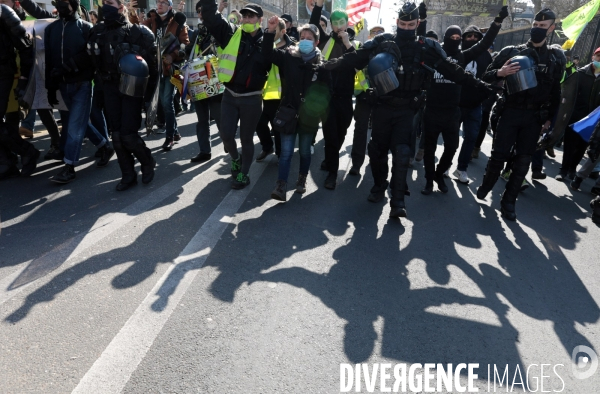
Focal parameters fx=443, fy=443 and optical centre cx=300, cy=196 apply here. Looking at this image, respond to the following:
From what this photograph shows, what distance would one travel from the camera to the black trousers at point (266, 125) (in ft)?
20.2

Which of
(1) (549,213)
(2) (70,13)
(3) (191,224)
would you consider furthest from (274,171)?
(1) (549,213)

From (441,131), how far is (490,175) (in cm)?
81

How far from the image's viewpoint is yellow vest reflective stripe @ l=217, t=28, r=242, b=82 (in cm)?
468

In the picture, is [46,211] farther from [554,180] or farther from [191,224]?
[554,180]

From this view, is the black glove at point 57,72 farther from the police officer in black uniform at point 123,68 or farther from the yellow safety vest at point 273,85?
the yellow safety vest at point 273,85

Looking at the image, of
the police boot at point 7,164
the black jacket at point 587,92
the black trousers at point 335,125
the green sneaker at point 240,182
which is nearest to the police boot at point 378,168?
the black trousers at point 335,125

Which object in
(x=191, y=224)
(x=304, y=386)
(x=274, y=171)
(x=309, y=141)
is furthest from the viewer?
(x=274, y=171)

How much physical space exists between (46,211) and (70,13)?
7.12 ft

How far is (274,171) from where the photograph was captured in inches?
238

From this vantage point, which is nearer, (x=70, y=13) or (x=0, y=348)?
(x=0, y=348)

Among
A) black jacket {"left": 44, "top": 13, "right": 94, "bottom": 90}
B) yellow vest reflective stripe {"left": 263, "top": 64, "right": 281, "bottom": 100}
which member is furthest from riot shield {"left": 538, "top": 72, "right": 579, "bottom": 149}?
black jacket {"left": 44, "top": 13, "right": 94, "bottom": 90}

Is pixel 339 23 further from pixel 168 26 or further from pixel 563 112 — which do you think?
pixel 168 26

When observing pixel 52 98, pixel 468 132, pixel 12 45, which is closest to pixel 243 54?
pixel 52 98

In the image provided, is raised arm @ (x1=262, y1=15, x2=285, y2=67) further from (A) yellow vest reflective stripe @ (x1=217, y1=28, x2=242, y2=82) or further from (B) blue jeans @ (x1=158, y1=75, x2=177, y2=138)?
(B) blue jeans @ (x1=158, y1=75, x2=177, y2=138)
